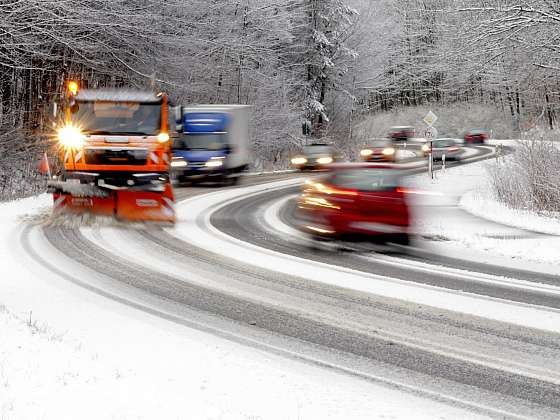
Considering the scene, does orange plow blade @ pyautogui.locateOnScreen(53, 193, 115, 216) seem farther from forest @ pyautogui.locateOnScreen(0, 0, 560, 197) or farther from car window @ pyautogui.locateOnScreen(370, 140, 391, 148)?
car window @ pyautogui.locateOnScreen(370, 140, 391, 148)

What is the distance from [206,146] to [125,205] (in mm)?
12284

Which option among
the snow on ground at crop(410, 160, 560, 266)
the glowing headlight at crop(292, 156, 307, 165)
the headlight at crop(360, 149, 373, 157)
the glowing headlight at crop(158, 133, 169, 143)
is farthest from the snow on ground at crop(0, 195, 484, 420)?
the headlight at crop(360, 149, 373, 157)

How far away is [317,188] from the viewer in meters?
12.4

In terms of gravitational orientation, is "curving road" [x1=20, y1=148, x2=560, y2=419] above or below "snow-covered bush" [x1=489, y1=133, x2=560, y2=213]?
below

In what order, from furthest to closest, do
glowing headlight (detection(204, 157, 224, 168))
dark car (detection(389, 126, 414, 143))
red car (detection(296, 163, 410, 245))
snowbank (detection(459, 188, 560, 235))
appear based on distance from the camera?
dark car (detection(389, 126, 414, 143))
glowing headlight (detection(204, 157, 224, 168))
snowbank (detection(459, 188, 560, 235))
red car (detection(296, 163, 410, 245))

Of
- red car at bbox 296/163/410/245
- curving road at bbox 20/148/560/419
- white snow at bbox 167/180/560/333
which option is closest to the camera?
curving road at bbox 20/148/560/419

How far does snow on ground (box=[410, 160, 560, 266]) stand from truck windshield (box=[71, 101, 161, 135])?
601 cm

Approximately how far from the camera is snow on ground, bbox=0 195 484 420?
451 centimetres

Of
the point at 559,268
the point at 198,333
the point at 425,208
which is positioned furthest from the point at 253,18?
the point at 198,333

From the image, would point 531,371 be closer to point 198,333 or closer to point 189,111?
point 198,333

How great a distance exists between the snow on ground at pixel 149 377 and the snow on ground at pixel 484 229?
639 centimetres

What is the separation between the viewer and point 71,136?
14141 mm

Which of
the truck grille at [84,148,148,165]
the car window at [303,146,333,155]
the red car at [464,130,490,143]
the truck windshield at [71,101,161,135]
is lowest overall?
the truck grille at [84,148,148,165]

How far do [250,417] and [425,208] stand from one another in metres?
16.4
